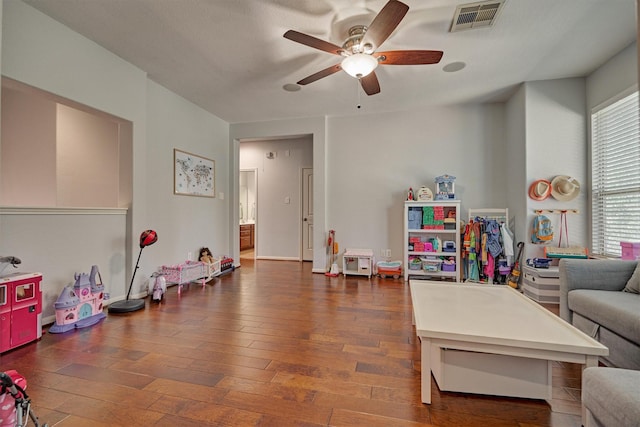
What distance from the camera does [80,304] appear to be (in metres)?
2.56

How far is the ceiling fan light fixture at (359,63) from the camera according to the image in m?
2.39

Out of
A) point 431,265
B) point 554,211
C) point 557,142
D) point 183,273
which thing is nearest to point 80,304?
point 183,273

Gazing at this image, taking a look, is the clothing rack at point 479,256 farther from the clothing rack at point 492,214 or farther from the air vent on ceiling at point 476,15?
the air vent on ceiling at point 476,15

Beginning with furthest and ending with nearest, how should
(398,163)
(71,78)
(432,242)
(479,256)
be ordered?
(398,163) → (432,242) → (479,256) → (71,78)

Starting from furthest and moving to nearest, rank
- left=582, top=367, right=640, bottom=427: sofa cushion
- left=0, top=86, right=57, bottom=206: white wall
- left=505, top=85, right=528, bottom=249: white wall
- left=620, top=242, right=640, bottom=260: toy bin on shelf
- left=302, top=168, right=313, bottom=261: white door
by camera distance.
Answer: left=302, top=168, right=313, bottom=261: white door < left=505, top=85, right=528, bottom=249: white wall < left=0, top=86, right=57, bottom=206: white wall < left=620, top=242, right=640, bottom=260: toy bin on shelf < left=582, top=367, right=640, bottom=427: sofa cushion

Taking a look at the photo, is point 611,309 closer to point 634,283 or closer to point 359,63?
point 634,283

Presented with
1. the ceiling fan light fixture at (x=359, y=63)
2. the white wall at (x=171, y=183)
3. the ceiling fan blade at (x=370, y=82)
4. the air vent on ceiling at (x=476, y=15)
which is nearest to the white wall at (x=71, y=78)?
the white wall at (x=171, y=183)

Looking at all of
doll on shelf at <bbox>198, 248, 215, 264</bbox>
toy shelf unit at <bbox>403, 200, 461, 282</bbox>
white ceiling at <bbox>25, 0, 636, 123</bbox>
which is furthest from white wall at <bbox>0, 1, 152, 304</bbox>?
toy shelf unit at <bbox>403, 200, 461, 282</bbox>

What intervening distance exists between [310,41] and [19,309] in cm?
302

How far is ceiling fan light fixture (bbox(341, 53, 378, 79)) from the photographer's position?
7.86ft

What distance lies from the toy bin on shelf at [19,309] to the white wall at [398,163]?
3726 millimetres

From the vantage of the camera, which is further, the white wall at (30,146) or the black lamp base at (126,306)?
the white wall at (30,146)

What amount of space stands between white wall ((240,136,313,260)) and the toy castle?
365 centimetres

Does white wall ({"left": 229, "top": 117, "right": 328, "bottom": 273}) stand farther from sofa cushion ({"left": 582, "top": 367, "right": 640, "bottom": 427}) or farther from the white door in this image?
sofa cushion ({"left": 582, "top": 367, "right": 640, "bottom": 427})
